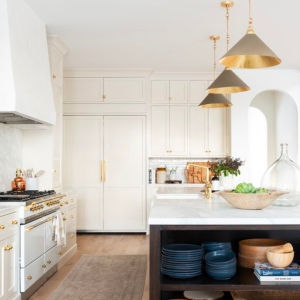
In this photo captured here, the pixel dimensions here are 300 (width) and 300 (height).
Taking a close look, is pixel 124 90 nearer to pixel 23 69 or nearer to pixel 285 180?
pixel 23 69

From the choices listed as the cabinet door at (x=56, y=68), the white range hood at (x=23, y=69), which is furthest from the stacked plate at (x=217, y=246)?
the cabinet door at (x=56, y=68)

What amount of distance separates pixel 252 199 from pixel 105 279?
2.24 m

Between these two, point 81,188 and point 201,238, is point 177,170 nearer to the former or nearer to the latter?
point 81,188

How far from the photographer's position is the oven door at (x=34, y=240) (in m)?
3.23

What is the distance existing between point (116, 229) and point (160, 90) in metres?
2.39

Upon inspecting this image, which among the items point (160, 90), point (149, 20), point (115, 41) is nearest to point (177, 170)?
point (160, 90)

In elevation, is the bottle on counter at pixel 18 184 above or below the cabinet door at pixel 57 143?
below

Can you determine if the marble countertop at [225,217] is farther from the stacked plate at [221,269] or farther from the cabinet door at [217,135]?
the cabinet door at [217,135]

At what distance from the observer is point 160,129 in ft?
21.4

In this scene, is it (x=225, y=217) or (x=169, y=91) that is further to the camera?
(x=169, y=91)

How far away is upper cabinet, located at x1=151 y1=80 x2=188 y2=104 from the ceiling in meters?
0.62

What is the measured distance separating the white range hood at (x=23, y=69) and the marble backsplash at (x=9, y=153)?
0.13 meters

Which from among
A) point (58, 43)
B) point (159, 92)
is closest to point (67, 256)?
point (58, 43)

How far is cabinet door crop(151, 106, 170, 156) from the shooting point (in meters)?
6.52
